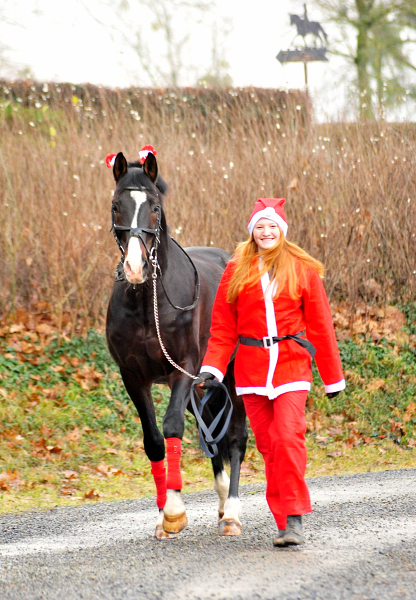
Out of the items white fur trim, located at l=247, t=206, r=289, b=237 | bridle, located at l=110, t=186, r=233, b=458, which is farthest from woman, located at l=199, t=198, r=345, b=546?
bridle, located at l=110, t=186, r=233, b=458

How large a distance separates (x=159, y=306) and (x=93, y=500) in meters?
2.90

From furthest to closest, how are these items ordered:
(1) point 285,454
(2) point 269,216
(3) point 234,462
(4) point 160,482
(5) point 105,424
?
(5) point 105,424 → (3) point 234,462 → (4) point 160,482 → (2) point 269,216 → (1) point 285,454

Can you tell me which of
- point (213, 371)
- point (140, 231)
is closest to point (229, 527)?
point (213, 371)

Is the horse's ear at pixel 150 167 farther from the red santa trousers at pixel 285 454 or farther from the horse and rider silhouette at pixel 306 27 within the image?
the horse and rider silhouette at pixel 306 27

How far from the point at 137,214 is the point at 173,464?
1.60m

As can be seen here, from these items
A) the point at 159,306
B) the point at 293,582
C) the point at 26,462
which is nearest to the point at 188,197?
the point at 26,462

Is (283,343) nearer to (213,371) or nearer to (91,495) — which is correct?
(213,371)

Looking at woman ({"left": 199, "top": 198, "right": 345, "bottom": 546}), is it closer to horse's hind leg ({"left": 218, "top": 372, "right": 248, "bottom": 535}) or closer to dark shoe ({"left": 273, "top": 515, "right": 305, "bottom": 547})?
dark shoe ({"left": 273, "top": 515, "right": 305, "bottom": 547})

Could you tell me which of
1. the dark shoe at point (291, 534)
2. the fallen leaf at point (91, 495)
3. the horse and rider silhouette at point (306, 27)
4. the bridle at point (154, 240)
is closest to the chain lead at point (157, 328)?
the bridle at point (154, 240)

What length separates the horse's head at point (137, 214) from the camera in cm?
445

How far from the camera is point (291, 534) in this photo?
4020 millimetres

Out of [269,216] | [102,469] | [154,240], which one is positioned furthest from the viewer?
[102,469]

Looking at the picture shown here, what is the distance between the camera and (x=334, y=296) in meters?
12.0

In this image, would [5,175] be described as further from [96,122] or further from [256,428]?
[256,428]
